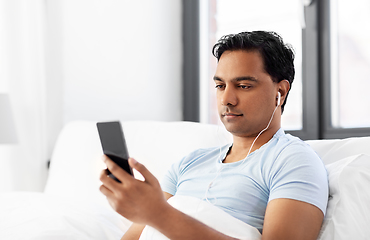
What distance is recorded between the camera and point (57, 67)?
219 cm

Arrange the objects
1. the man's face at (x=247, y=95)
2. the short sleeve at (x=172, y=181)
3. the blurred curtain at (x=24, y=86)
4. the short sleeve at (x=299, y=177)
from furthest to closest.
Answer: the blurred curtain at (x=24, y=86) < the short sleeve at (x=172, y=181) < the man's face at (x=247, y=95) < the short sleeve at (x=299, y=177)

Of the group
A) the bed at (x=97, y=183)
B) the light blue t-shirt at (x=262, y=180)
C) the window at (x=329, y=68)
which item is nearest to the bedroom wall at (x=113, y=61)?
the bed at (x=97, y=183)

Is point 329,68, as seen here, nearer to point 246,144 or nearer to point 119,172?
point 246,144

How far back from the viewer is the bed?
90cm

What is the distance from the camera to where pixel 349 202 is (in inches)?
35.4

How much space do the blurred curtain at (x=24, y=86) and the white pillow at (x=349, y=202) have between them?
1.61 m

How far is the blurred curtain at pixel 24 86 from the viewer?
6.64 feet

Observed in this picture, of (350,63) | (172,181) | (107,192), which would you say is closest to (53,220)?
(172,181)

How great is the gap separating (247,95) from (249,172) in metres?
0.20

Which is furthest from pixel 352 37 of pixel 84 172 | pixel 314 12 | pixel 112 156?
pixel 112 156

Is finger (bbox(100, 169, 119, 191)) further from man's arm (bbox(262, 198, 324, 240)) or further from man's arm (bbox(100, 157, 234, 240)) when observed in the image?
man's arm (bbox(262, 198, 324, 240))

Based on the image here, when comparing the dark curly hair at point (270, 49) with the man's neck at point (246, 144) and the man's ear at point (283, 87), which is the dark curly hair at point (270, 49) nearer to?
the man's ear at point (283, 87)

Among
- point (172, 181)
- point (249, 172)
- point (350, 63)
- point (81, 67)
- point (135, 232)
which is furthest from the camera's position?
point (81, 67)

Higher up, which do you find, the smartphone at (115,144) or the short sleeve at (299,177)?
the smartphone at (115,144)
